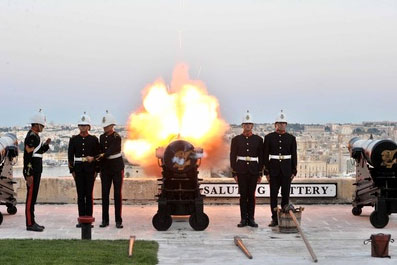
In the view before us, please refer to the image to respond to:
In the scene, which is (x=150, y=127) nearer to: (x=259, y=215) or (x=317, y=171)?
(x=259, y=215)

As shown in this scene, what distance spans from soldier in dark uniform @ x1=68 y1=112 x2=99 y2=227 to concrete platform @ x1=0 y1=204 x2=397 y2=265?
0.66 meters

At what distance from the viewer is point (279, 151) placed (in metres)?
16.2

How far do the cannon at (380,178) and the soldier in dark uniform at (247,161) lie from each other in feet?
7.10

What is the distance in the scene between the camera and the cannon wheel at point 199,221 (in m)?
15.3

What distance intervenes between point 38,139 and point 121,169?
5.61 ft

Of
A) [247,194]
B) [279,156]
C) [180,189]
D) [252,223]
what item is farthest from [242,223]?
[279,156]

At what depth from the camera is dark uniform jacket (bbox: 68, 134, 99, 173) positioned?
52.0 ft

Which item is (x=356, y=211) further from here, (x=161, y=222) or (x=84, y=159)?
(x=84, y=159)

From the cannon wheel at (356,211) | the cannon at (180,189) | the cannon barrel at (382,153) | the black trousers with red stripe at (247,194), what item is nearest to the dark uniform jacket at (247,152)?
the black trousers with red stripe at (247,194)

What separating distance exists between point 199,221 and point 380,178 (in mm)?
3626

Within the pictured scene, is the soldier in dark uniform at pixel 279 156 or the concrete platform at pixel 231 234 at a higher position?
the soldier in dark uniform at pixel 279 156

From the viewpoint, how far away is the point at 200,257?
12273 millimetres

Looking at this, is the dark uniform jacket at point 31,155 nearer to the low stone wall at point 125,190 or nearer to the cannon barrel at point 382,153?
the low stone wall at point 125,190

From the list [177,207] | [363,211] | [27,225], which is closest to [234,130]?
[363,211]
